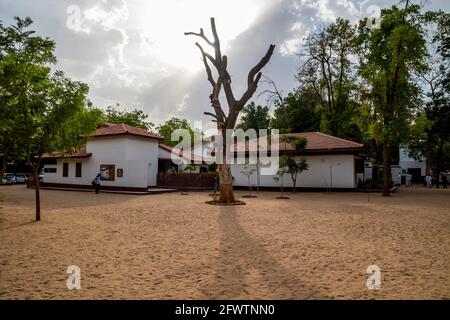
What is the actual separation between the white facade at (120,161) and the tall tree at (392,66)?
58.8ft

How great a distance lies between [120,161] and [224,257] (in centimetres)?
2119

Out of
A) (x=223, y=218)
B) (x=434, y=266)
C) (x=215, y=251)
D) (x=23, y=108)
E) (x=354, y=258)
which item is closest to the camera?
(x=434, y=266)

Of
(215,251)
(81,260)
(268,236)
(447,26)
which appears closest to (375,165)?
(447,26)

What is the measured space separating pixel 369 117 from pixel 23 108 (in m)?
30.9

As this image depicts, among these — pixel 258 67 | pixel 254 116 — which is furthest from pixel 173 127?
pixel 258 67

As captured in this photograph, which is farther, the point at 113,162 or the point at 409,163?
the point at 409,163

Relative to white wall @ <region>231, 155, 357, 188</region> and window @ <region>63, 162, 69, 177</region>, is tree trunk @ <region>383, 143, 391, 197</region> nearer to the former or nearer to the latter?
white wall @ <region>231, 155, 357, 188</region>

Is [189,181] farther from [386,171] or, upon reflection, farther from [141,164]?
[386,171]

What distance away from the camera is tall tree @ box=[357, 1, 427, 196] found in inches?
888

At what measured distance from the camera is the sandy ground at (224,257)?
479 cm

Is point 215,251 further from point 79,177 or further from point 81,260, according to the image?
point 79,177

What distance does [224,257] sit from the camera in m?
6.76

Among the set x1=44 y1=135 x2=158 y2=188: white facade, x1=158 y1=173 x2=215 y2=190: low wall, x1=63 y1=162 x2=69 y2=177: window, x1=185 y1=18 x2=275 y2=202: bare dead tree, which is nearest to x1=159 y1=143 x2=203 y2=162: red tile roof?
x1=44 y1=135 x2=158 y2=188: white facade

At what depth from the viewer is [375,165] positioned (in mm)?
33812
